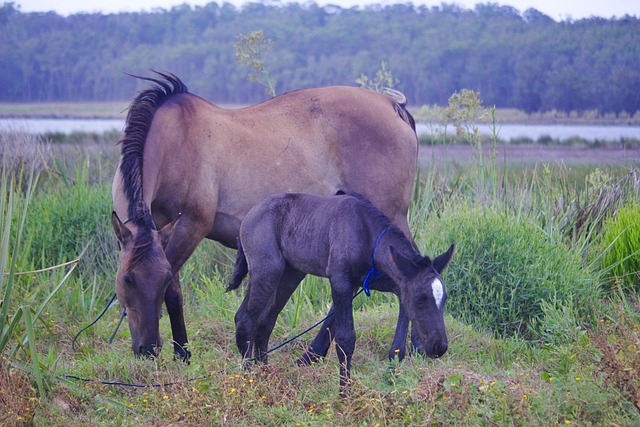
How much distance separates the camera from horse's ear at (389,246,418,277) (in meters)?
4.71

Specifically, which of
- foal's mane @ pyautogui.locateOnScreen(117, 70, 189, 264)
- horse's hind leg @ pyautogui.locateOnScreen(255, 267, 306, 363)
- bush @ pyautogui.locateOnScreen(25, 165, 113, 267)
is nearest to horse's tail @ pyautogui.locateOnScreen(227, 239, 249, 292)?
horse's hind leg @ pyautogui.locateOnScreen(255, 267, 306, 363)

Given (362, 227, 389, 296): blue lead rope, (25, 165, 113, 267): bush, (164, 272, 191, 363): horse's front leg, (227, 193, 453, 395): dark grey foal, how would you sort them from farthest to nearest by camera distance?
(25, 165, 113, 267): bush → (164, 272, 191, 363): horse's front leg → (362, 227, 389, 296): blue lead rope → (227, 193, 453, 395): dark grey foal

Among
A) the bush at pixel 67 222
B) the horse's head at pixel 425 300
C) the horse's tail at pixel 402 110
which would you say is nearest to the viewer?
the horse's head at pixel 425 300

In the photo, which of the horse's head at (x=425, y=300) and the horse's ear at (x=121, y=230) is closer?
the horse's head at (x=425, y=300)

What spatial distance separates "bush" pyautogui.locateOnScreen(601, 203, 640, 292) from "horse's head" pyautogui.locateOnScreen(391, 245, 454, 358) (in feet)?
10.6

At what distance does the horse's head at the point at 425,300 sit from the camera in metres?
4.61

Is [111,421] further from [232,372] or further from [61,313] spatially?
[61,313]

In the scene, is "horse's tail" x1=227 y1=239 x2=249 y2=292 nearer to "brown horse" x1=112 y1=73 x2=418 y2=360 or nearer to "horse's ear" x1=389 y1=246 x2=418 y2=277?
"brown horse" x1=112 y1=73 x2=418 y2=360

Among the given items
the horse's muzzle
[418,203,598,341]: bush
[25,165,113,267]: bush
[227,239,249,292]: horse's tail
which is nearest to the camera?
the horse's muzzle

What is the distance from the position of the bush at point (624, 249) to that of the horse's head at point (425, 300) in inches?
128

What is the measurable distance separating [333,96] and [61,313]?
3.39 m

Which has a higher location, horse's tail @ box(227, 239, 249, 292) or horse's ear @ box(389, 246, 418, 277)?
horse's ear @ box(389, 246, 418, 277)

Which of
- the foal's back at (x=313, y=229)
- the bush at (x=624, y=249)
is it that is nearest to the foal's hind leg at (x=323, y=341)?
the foal's back at (x=313, y=229)

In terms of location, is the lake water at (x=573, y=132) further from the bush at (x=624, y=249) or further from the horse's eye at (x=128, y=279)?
the horse's eye at (x=128, y=279)
